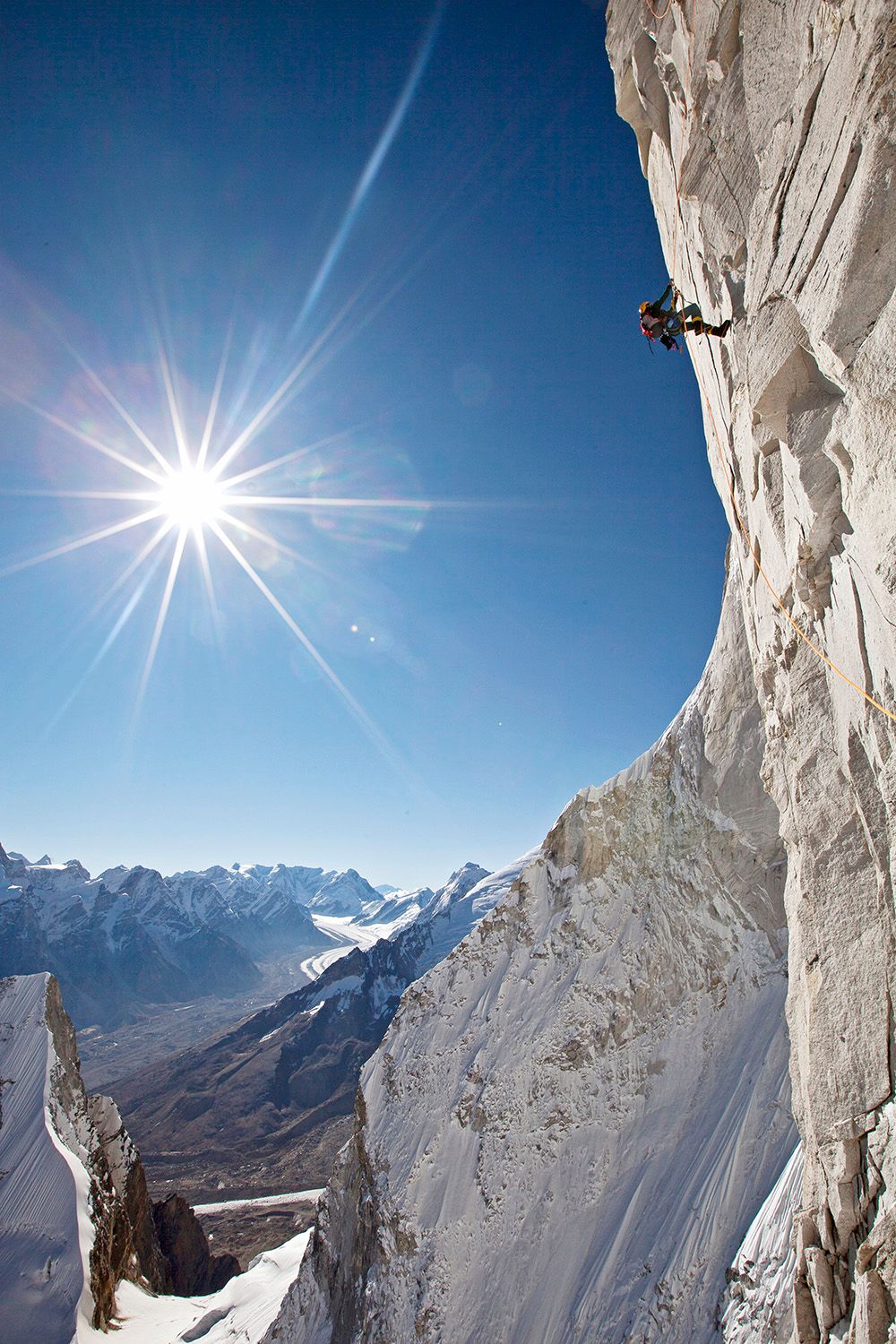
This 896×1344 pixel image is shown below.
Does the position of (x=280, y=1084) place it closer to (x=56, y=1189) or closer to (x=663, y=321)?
(x=56, y=1189)

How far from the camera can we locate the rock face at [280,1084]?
7625cm

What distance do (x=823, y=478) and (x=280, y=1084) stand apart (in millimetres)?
130742

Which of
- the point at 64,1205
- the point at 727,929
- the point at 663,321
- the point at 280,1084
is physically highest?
the point at 663,321

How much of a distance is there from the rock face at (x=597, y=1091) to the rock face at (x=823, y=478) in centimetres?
918

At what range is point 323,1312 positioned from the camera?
62.7 feet

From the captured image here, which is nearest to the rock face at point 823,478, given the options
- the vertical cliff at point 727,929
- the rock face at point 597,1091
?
the vertical cliff at point 727,929

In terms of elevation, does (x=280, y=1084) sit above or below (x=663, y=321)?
below

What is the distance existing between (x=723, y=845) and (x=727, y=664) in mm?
5602

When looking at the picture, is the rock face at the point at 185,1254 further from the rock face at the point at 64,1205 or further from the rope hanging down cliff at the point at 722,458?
the rope hanging down cliff at the point at 722,458

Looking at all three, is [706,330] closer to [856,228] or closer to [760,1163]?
[856,228]

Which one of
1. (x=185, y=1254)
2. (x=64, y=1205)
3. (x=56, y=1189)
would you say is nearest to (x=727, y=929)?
(x=64, y=1205)

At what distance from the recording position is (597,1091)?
1698 cm

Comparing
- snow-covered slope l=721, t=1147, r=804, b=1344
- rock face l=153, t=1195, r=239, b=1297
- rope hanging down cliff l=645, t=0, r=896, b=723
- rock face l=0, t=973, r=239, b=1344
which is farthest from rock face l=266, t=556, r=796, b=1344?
rock face l=153, t=1195, r=239, b=1297

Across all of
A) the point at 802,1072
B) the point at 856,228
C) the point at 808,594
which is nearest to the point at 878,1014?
the point at 802,1072
